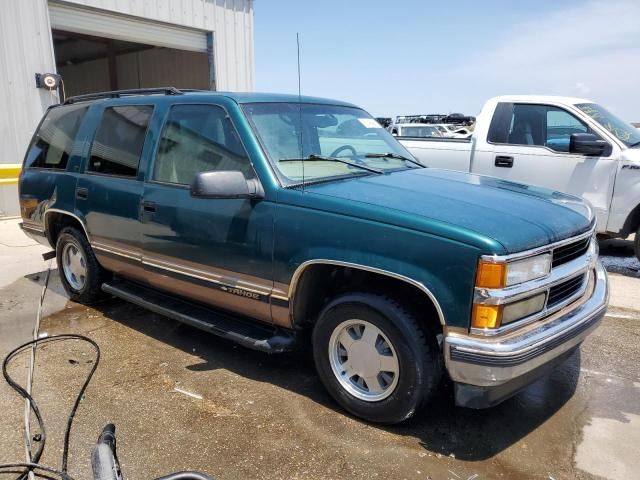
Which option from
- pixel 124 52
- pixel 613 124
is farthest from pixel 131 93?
pixel 124 52

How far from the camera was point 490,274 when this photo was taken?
235 centimetres

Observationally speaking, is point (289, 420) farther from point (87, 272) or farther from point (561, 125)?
point (561, 125)

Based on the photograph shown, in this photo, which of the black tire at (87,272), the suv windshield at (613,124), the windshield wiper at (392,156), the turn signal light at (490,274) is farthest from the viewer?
the suv windshield at (613,124)

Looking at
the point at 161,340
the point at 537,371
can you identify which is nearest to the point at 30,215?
the point at 161,340

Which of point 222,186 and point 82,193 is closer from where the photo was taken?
point 222,186

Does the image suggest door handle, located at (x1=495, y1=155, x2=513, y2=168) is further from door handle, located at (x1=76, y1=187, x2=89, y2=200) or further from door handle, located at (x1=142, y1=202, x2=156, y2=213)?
door handle, located at (x1=76, y1=187, x2=89, y2=200)

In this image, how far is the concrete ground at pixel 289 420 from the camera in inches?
103

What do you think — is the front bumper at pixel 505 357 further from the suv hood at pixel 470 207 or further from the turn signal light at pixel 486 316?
the suv hood at pixel 470 207

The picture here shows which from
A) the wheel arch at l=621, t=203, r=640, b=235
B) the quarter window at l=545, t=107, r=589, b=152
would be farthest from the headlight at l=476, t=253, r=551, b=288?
the quarter window at l=545, t=107, r=589, b=152

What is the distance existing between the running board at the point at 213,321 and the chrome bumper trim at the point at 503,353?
110cm

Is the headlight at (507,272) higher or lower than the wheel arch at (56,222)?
higher

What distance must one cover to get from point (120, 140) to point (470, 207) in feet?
9.62

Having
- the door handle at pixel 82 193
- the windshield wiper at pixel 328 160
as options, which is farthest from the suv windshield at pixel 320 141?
the door handle at pixel 82 193

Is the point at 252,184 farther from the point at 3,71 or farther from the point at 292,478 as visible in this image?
the point at 3,71
